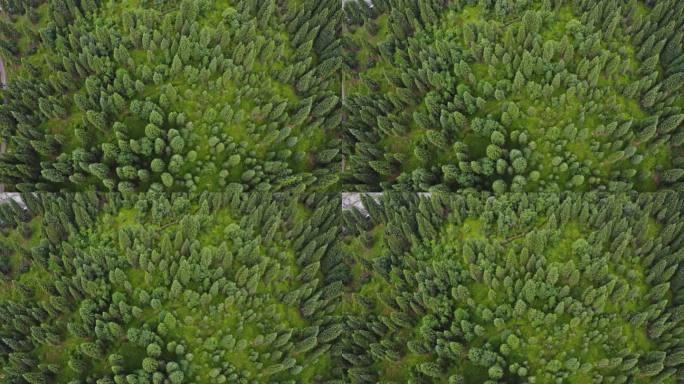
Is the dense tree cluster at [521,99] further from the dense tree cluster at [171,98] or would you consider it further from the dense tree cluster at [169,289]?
the dense tree cluster at [169,289]

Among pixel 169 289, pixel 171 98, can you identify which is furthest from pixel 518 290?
pixel 171 98

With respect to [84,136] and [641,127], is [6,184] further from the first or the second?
[641,127]

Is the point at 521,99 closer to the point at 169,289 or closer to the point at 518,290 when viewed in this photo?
the point at 518,290

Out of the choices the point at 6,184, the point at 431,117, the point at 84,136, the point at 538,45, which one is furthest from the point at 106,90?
the point at 538,45

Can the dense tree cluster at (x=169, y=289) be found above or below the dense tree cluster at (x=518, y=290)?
above

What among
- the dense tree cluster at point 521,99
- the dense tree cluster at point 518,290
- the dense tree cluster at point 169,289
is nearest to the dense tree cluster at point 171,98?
the dense tree cluster at point 169,289

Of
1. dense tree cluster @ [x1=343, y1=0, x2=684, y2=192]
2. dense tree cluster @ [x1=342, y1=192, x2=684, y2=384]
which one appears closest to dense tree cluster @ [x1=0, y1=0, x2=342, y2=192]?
dense tree cluster @ [x1=343, y1=0, x2=684, y2=192]

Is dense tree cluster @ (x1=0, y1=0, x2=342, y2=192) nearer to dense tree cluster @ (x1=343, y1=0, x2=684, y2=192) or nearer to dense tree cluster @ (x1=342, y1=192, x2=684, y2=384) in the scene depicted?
dense tree cluster @ (x1=343, y1=0, x2=684, y2=192)
